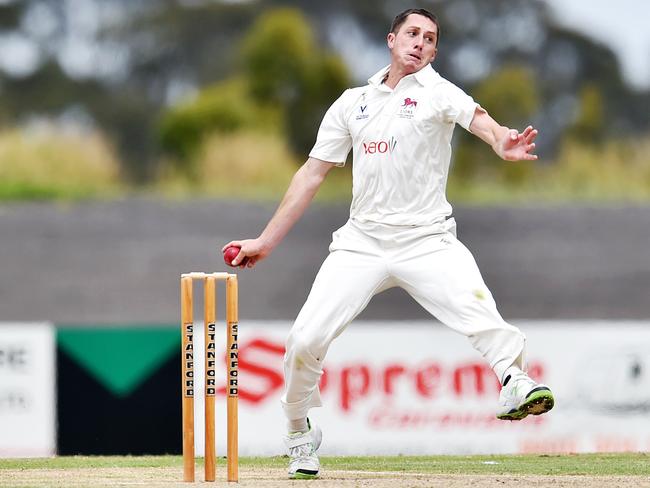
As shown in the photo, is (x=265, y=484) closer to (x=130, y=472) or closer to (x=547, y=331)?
(x=130, y=472)

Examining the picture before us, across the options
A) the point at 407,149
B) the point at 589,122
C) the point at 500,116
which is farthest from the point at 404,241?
the point at 589,122

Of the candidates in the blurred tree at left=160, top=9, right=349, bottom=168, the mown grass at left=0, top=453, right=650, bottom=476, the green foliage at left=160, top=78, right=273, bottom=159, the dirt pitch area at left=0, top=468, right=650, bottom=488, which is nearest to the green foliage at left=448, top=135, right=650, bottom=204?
the blurred tree at left=160, top=9, right=349, bottom=168

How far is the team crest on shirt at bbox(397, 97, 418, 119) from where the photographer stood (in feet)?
18.6

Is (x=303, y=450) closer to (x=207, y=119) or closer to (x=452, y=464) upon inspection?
(x=452, y=464)

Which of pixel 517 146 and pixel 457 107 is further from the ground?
pixel 457 107

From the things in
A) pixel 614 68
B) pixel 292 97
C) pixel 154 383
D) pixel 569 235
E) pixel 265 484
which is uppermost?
pixel 614 68

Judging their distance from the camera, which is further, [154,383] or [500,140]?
[154,383]

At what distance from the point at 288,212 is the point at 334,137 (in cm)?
36

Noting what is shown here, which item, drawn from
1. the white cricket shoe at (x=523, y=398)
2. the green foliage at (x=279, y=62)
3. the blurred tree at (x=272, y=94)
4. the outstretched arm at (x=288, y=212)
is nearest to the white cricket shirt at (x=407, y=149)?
the outstretched arm at (x=288, y=212)

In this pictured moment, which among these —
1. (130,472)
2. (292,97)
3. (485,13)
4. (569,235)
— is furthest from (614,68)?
(130,472)

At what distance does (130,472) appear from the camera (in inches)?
245

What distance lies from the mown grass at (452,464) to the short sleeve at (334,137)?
141 centimetres

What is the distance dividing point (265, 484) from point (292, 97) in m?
22.6

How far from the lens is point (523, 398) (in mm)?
5320
